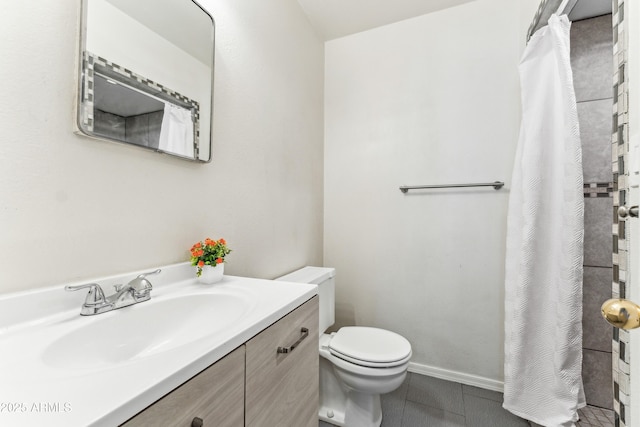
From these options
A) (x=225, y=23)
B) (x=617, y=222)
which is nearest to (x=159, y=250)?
(x=225, y=23)

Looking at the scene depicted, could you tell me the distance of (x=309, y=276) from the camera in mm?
1589

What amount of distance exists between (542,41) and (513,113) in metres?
0.40

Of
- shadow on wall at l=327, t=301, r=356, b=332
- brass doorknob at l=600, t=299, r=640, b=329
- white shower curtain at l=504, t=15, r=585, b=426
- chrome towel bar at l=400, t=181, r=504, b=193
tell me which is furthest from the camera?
shadow on wall at l=327, t=301, r=356, b=332

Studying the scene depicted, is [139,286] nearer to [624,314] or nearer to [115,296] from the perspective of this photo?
[115,296]

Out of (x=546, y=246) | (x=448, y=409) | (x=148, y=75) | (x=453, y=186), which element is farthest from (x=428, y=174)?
(x=148, y=75)

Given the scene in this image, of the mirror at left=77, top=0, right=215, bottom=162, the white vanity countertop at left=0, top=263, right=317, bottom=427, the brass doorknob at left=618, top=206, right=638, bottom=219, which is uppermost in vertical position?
the mirror at left=77, top=0, right=215, bottom=162

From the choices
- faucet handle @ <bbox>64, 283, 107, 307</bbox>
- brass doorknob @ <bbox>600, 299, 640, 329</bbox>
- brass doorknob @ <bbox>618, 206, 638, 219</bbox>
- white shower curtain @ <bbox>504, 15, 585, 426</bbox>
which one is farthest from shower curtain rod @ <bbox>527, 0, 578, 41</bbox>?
faucet handle @ <bbox>64, 283, 107, 307</bbox>

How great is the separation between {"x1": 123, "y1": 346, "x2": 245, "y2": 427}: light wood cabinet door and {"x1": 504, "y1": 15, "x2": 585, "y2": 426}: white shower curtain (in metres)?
1.43

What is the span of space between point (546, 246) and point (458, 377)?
1.04 m

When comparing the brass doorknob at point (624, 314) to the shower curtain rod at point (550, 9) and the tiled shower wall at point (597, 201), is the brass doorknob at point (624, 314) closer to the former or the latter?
the tiled shower wall at point (597, 201)

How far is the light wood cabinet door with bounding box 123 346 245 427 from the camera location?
0.43 m

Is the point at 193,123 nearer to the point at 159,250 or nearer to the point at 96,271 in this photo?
the point at 159,250

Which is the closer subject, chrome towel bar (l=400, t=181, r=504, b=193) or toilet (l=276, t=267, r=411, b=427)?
toilet (l=276, t=267, r=411, b=427)

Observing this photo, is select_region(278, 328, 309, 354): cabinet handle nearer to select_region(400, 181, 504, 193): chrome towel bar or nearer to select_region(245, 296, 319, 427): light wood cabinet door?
select_region(245, 296, 319, 427): light wood cabinet door
